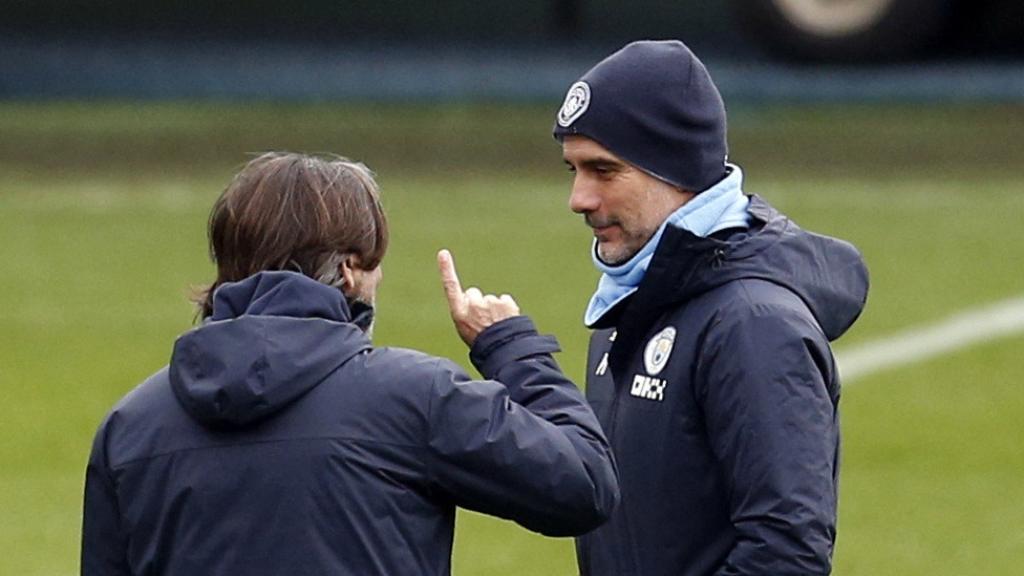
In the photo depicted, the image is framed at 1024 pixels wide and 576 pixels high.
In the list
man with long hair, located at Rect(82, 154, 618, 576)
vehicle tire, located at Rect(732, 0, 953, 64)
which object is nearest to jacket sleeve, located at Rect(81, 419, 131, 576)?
man with long hair, located at Rect(82, 154, 618, 576)

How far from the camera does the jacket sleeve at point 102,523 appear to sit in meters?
3.67

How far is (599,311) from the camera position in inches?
161

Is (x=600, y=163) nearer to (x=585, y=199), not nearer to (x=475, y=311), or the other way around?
(x=585, y=199)

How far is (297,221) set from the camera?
11.8ft

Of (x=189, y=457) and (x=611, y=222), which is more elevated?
(x=611, y=222)

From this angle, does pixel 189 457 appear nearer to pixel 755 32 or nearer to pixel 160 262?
pixel 160 262

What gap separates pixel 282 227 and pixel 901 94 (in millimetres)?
14626

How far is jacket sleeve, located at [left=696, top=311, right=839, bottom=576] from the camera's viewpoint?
3.71 metres

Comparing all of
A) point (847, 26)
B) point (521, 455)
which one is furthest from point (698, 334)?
point (847, 26)

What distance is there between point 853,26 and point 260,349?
46.6ft

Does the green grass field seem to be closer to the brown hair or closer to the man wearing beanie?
the man wearing beanie

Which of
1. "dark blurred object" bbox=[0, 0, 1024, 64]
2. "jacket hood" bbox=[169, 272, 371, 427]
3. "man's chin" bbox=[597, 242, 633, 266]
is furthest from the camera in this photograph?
"dark blurred object" bbox=[0, 0, 1024, 64]

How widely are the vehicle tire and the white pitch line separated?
463 cm

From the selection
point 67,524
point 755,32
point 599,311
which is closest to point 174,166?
point 755,32
